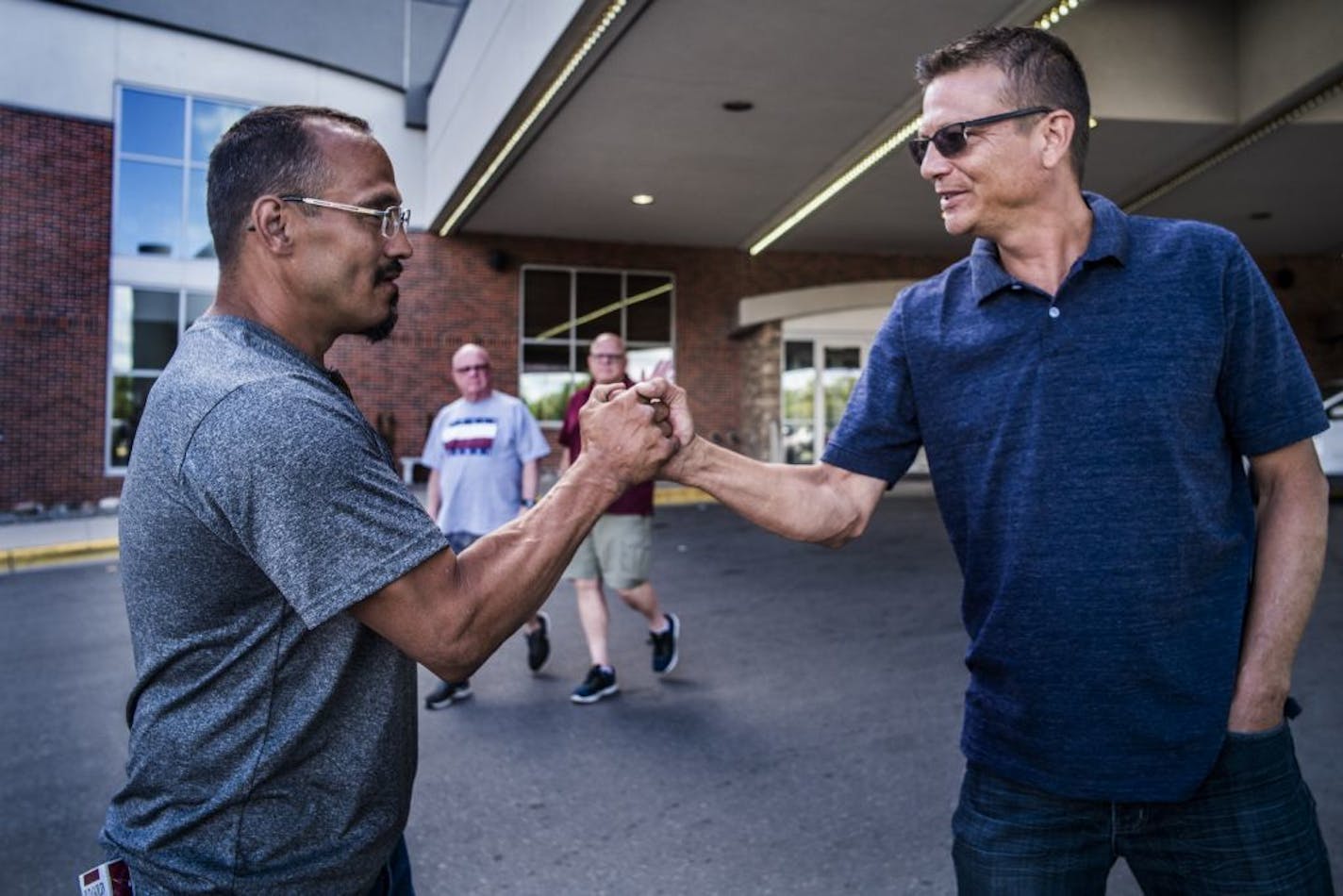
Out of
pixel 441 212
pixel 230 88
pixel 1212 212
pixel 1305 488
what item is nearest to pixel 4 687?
pixel 1305 488

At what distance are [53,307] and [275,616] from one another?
730 inches

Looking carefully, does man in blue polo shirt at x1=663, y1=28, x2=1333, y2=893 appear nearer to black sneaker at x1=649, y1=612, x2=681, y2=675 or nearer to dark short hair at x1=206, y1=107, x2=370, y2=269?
dark short hair at x1=206, y1=107, x2=370, y2=269

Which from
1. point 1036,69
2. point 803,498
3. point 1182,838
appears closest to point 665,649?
point 803,498

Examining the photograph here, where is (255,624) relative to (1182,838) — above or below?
above

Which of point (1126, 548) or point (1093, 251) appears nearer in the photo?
point (1126, 548)

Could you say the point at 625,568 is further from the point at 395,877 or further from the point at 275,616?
the point at 275,616

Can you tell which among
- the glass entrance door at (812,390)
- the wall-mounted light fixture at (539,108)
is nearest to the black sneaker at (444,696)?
the wall-mounted light fixture at (539,108)

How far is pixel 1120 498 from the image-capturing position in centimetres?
189

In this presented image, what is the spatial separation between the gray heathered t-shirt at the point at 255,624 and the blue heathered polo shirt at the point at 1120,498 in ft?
Answer: 3.74

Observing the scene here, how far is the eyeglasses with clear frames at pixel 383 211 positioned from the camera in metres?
1.87

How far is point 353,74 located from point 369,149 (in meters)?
18.9

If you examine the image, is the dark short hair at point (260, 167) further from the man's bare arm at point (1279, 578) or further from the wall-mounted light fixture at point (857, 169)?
the wall-mounted light fixture at point (857, 169)

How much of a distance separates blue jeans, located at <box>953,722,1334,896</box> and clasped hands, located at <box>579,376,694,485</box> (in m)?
1.00

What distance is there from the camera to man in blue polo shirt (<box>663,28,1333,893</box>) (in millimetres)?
1853
